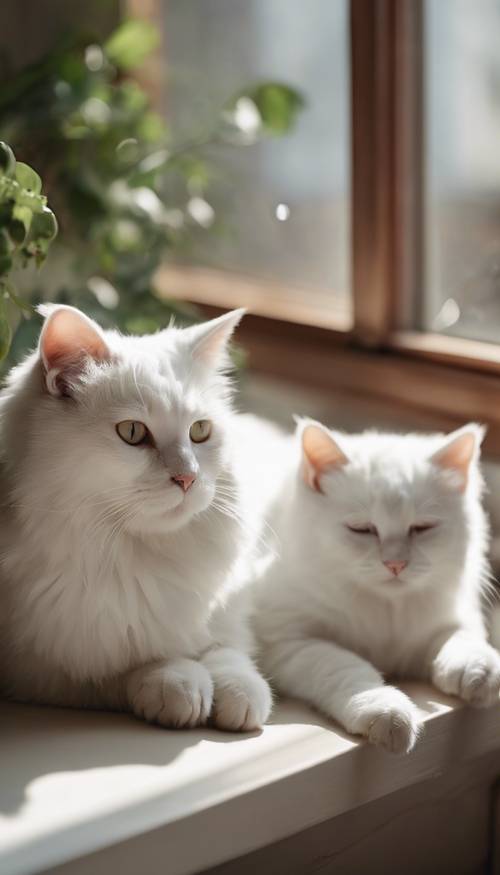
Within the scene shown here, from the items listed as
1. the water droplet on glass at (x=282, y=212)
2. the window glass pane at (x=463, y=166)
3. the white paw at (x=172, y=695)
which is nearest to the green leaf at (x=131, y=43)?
the water droplet on glass at (x=282, y=212)

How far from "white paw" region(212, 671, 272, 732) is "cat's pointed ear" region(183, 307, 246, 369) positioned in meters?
0.38

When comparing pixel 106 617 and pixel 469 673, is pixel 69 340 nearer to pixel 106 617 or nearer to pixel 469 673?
pixel 106 617

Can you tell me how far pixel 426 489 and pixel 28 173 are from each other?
614 millimetres

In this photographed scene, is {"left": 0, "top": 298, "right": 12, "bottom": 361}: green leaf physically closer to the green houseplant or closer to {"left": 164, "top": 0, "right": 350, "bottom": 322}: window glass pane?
the green houseplant

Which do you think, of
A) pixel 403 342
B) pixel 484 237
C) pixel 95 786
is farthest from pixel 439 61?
pixel 95 786

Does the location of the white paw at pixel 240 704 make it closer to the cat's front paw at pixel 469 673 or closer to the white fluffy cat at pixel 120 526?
the white fluffy cat at pixel 120 526

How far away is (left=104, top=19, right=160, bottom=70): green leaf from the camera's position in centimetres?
207

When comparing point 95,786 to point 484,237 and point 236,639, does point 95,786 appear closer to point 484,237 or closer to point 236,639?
point 236,639

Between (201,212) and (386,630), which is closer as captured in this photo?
(386,630)

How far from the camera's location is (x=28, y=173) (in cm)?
113

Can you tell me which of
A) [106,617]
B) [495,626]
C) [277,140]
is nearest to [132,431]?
[106,617]

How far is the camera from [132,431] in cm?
115

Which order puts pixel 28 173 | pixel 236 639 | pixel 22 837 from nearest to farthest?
1. pixel 22 837
2. pixel 28 173
3. pixel 236 639

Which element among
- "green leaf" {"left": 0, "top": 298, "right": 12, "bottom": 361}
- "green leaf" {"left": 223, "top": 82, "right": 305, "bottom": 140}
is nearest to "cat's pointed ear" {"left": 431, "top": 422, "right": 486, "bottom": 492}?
"green leaf" {"left": 0, "top": 298, "right": 12, "bottom": 361}
